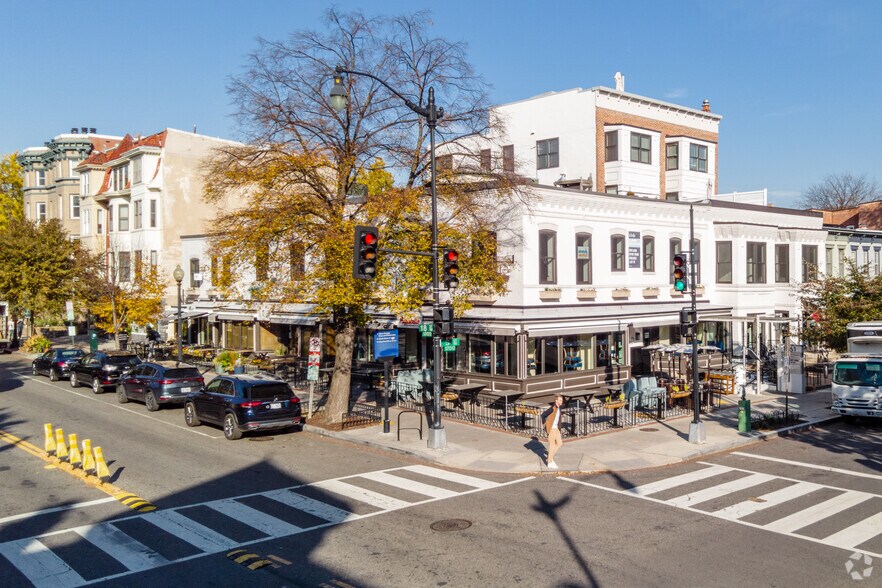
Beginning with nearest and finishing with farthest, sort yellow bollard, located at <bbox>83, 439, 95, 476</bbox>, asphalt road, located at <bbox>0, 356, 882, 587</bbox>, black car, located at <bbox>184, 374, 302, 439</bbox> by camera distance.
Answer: asphalt road, located at <bbox>0, 356, 882, 587</bbox> → yellow bollard, located at <bbox>83, 439, 95, 476</bbox> → black car, located at <bbox>184, 374, 302, 439</bbox>

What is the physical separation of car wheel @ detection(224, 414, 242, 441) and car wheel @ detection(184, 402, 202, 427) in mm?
2501

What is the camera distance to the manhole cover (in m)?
12.6

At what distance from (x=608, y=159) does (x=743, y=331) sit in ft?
35.6

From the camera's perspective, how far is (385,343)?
24.1 meters

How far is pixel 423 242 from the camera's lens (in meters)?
21.8

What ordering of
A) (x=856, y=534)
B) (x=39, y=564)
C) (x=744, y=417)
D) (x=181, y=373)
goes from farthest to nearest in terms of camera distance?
1. (x=181, y=373)
2. (x=744, y=417)
3. (x=856, y=534)
4. (x=39, y=564)

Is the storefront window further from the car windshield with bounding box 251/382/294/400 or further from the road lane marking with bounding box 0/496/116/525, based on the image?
the road lane marking with bounding box 0/496/116/525

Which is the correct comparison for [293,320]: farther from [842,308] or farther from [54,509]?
[842,308]

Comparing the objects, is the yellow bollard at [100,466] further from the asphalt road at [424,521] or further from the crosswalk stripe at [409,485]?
the crosswalk stripe at [409,485]

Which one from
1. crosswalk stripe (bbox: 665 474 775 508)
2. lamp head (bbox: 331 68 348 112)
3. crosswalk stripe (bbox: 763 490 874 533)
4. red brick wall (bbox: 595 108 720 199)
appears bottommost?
crosswalk stripe (bbox: 665 474 775 508)

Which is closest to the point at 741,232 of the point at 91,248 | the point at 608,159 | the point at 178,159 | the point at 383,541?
the point at 608,159

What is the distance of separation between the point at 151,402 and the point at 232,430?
7125 mm

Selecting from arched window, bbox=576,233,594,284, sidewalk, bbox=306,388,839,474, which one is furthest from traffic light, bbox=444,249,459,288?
arched window, bbox=576,233,594,284

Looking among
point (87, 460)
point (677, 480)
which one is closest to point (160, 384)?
point (87, 460)
